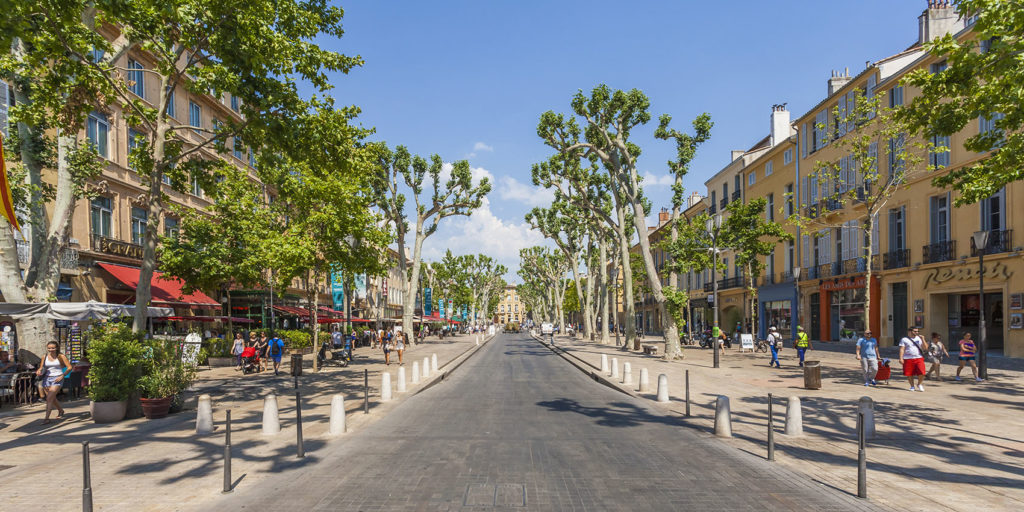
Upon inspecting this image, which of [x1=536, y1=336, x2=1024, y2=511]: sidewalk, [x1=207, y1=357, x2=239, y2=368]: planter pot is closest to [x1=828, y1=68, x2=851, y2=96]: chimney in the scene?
[x1=536, y1=336, x2=1024, y2=511]: sidewalk

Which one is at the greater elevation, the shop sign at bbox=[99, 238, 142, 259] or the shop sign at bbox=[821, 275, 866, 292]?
the shop sign at bbox=[99, 238, 142, 259]

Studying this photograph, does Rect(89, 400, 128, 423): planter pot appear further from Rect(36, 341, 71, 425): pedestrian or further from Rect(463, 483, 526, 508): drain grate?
Rect(463, 483, 526, 508): drain grate

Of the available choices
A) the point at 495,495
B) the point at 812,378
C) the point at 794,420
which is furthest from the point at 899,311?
the point at 495,495

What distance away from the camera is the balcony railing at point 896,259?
28625mm

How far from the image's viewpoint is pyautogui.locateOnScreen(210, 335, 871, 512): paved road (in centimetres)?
614

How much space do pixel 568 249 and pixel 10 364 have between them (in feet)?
138

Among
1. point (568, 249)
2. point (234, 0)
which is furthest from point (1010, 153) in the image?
point (568, 249)

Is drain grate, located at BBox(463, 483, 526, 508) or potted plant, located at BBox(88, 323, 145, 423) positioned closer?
drain grate, located at BBox(463, 483, 526, 508)

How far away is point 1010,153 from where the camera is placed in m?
9.92

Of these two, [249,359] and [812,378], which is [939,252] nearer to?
[812,378]

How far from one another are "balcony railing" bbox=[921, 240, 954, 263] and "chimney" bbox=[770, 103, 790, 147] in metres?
18.7

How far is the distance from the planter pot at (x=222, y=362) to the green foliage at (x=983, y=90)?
78.1ft

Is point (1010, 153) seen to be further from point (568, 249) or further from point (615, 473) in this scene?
point (568, 249)

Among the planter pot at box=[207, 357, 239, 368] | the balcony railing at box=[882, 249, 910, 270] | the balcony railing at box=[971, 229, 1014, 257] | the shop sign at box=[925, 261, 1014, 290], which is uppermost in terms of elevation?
the balcony railing at box=[971, 229, 1014, 257]
